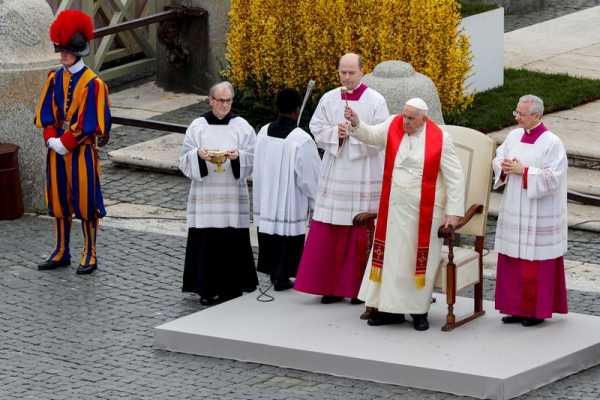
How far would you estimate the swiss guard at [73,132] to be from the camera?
1240 cm

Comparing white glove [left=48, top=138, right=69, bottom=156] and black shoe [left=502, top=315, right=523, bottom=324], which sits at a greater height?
white glove [left=48, top=138, right=69, bottom=156]

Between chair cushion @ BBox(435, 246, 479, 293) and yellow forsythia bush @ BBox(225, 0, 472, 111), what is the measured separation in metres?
4.80

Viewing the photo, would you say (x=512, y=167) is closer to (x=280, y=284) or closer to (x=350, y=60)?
(x=350, y=60)

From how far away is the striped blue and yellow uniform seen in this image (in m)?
12.4

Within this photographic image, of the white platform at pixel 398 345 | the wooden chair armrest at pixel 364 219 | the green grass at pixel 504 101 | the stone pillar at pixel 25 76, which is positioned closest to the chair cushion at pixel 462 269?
the white platform at pixel 398 345

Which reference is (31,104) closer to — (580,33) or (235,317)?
(235,317)

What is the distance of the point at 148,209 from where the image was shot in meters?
14.4

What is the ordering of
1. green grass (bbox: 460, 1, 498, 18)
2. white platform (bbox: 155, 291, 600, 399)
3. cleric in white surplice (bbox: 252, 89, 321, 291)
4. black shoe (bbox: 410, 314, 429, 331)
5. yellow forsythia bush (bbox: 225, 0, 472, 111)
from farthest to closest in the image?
green grass (bbox: 460, 1, 498, 18)
yellow forsythia bush (bbox: 225, 0, 472, 111)
cleric in white surplice (bbox: 252, 89, 321, 291)
black shoe (bbox: 410, 314, 429, 331)
white platform (bbox: 155, 291, 600, 399)

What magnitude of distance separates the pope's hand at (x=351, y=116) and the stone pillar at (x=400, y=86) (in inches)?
109

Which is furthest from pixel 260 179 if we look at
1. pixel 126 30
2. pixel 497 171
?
pixel 126 30

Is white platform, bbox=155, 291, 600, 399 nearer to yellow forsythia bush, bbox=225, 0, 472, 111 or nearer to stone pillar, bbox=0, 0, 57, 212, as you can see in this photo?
stone pillar, bbox=0, 0, 57, 212

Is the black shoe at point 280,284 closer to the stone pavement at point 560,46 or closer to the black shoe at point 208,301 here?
the black shoe at point 208,301

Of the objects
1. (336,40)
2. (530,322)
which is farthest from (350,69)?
(336,40)

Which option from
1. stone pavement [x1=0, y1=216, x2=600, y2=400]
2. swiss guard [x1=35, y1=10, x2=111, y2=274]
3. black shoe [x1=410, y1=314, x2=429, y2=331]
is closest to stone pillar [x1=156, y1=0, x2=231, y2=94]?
stone pavement [x1=0, y1=216, x2=600, y2=400]
